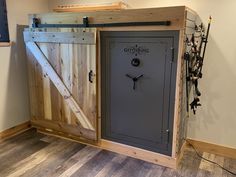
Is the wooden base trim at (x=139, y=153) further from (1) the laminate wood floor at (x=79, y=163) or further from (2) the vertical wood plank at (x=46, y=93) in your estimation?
(2) the vertical wood plank at (x=46, y=93)

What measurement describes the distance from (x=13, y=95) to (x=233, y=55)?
290 centimetres

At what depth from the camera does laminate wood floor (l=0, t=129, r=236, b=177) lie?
243cm

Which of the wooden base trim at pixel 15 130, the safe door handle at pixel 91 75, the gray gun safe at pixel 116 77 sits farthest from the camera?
the wooden base trim at pixel 15 130

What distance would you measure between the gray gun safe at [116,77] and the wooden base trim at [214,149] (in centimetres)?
36

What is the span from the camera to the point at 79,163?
2615 mm

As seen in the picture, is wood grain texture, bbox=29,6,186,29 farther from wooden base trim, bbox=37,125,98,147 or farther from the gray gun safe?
wooden base trim, bbox=37,125,98,147

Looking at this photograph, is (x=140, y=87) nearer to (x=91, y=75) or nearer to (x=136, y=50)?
(x=136, y=50)

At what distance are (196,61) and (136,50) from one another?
698mm

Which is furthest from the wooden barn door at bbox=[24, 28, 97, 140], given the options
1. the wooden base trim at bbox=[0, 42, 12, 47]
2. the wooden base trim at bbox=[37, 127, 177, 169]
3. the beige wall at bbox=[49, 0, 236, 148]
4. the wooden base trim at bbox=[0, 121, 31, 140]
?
the beige wall at bbox=[49, 0, 236, 148]

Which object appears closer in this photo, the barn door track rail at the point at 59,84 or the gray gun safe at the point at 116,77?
the gray gun safe at the point at 116,77

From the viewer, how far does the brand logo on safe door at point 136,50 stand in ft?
7.94

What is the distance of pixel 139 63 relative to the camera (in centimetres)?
247

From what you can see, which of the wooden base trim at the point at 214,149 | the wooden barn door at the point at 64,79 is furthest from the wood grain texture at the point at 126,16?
the wooden base trim at the point at 214,149

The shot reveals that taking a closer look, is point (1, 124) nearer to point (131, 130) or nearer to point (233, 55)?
point (131, 130)
